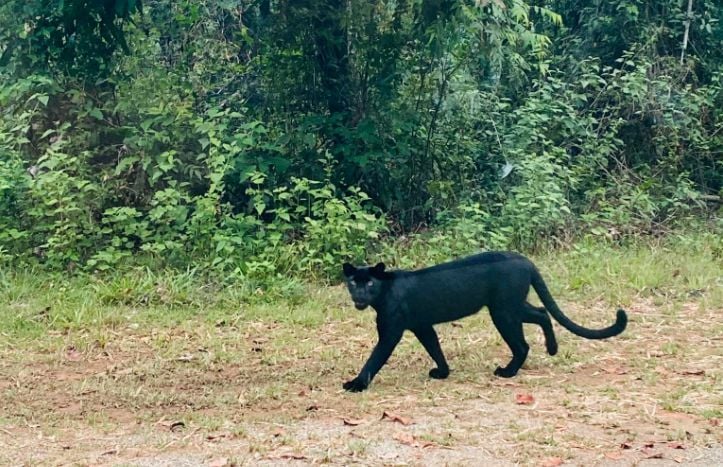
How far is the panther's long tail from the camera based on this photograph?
6.62 metres

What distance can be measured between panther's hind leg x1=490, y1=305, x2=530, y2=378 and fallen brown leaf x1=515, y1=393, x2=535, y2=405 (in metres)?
0.52

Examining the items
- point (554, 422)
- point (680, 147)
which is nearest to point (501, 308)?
point (554, 422)

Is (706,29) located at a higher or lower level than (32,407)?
higher

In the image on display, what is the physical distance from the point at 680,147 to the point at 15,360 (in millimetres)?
9213

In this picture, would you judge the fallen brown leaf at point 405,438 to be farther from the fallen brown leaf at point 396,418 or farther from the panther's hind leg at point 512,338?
the panther's hind leg at point 512,338

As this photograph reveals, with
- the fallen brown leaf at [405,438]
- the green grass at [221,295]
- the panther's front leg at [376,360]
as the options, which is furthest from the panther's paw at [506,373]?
the green grass at [221,295]

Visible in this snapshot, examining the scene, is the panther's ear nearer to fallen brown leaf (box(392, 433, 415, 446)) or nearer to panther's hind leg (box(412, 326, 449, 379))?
panther's hind leg (box(412, 326, 449, 379))

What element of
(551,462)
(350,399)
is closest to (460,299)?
(350,399)

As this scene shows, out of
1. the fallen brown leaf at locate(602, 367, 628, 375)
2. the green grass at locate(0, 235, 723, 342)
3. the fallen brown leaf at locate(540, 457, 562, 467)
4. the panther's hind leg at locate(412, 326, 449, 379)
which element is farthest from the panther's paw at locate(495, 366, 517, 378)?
the green grass at locate(0, 235, 723, 342)

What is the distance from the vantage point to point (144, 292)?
8.90 m

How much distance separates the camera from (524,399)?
6152 millimetres

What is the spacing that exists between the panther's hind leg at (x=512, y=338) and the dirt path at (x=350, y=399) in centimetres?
10

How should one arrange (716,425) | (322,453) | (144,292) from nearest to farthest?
(322,453) < (716,425) < (144,292)

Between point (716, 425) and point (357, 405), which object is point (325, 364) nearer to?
point (357, 405)
